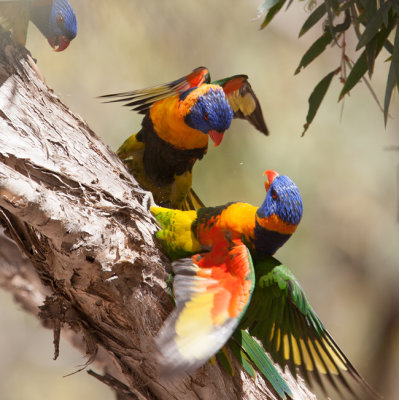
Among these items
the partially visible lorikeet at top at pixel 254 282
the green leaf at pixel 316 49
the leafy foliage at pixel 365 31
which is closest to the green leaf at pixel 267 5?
the leafy foliage at pixel 365 31

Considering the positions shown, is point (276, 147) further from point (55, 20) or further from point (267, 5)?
point (267, 5)

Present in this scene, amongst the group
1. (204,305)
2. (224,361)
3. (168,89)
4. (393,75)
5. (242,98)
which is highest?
(393,75)

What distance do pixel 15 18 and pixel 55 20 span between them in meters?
0.56

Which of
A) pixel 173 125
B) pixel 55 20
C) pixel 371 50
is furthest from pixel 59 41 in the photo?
pixel 371 50

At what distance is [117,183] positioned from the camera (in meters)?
1.63

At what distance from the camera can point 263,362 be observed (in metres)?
1.68

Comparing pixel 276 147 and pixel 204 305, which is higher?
pixel 276 147

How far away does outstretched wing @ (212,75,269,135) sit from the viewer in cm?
216

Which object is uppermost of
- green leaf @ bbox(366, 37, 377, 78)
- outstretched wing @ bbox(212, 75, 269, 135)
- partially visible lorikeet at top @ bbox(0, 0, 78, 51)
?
green leaf @ bbox(366, 37, 377, 78)

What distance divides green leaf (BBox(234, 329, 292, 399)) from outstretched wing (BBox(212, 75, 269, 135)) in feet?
3.45

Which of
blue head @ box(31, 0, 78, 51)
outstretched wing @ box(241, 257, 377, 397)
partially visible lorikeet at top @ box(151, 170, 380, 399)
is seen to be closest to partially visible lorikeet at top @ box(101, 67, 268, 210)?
partially visible lorikeet at top @ box(151, 170, 380, 399)

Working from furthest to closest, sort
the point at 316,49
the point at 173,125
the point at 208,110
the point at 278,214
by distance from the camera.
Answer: the point at 173,125
the point at 208,110
the point at 316,49
the point at 278,214

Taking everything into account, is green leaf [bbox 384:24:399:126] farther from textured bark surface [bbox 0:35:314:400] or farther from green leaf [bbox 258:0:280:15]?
textured bark surface [bbox 0:35:314:400]

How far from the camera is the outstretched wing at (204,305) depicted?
1190mm
